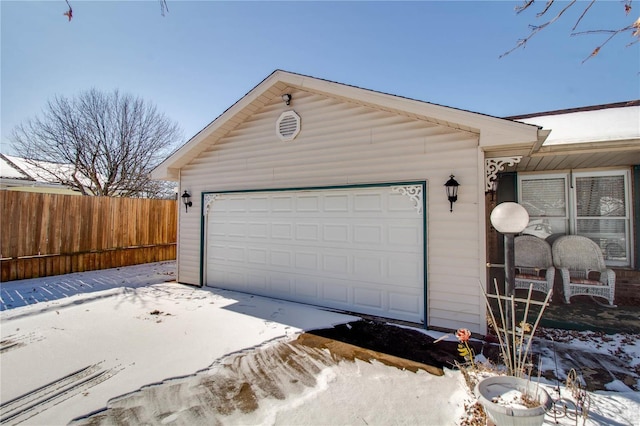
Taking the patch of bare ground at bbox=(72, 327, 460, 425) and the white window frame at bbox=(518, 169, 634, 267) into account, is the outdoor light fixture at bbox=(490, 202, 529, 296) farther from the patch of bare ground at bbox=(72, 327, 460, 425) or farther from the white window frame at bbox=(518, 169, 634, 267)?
the white window frame at bbox=(518, 169, 634, 267)

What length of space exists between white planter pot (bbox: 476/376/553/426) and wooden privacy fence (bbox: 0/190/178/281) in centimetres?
1016

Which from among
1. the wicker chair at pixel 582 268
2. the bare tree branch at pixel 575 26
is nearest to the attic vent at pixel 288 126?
the bare tree branch at pixel 575 26

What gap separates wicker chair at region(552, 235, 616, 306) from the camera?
18.3ft

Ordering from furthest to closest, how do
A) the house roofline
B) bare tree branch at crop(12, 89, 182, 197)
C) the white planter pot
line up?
1. bare tree branch at crop(12, 89, 182, 197)
2. the house roofline
3. the white planter pot

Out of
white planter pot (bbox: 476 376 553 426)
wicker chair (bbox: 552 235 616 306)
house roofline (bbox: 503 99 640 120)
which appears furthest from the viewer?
house roofline (bbox: 503 99 640 120)

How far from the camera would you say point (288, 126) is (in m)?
6.16

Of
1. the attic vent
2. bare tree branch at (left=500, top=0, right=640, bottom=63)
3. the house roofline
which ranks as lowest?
bare tree branch at (left=500, top=0, right=640, bottom=63)

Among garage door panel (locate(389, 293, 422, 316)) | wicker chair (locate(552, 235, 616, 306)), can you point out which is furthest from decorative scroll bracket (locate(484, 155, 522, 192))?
wicker chair (locate(552, 235, 616, 306))

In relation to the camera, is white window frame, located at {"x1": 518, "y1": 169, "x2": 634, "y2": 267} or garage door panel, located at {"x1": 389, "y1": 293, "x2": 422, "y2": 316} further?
white window frame, located at {"x1": 518, "y1": 169, "x2": 634, "y2": 267}

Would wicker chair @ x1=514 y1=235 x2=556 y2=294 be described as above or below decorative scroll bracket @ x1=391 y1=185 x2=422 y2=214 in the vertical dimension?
below

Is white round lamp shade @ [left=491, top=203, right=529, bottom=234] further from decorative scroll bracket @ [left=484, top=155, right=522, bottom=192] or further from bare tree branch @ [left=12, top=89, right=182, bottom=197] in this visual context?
bare tree branch @ [left=12, top=89, right=182, bottom=197]

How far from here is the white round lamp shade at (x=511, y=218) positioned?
328 cm

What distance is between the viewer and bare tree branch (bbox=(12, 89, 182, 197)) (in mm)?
13516

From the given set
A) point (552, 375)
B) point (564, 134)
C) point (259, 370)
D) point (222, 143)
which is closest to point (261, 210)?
point (222, 143)
